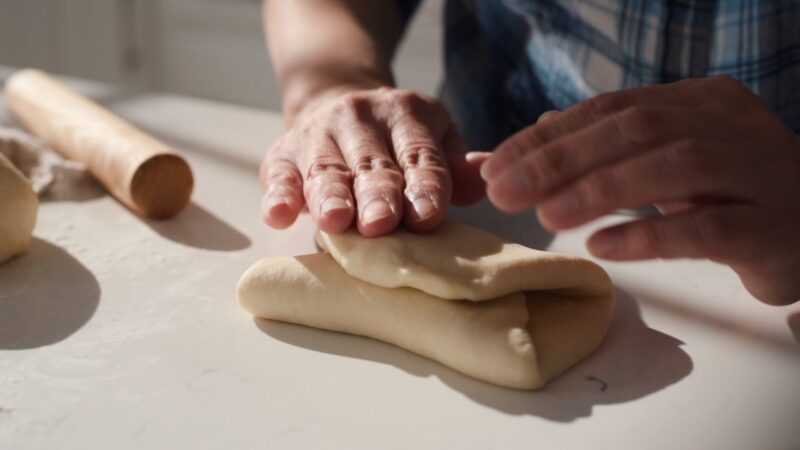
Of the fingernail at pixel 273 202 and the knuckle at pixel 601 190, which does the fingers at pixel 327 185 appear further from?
the knuckle at pixel 601 190

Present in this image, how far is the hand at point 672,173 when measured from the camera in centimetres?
65

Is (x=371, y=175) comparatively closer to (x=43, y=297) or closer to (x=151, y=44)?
(x=43, y=297)

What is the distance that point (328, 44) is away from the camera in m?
1.30

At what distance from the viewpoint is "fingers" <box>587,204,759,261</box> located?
2.16 ft

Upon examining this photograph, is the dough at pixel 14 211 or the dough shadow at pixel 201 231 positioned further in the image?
the dough shadow at pixel 201 231

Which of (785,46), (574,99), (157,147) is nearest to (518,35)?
(574,99)

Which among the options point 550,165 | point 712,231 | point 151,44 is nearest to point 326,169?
point 550,165

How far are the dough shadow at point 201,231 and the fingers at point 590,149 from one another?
461mm

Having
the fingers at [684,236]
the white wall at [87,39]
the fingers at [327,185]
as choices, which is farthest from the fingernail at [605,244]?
the white wall at [87,39]

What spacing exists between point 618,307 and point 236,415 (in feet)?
1.42

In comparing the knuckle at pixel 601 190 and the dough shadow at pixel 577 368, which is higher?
the knuckle at pixel 601 190

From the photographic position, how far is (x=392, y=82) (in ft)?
4.32

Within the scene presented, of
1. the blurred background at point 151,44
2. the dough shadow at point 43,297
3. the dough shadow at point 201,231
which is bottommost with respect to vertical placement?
the blurred background at point 151,44

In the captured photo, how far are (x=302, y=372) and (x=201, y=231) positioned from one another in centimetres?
39
